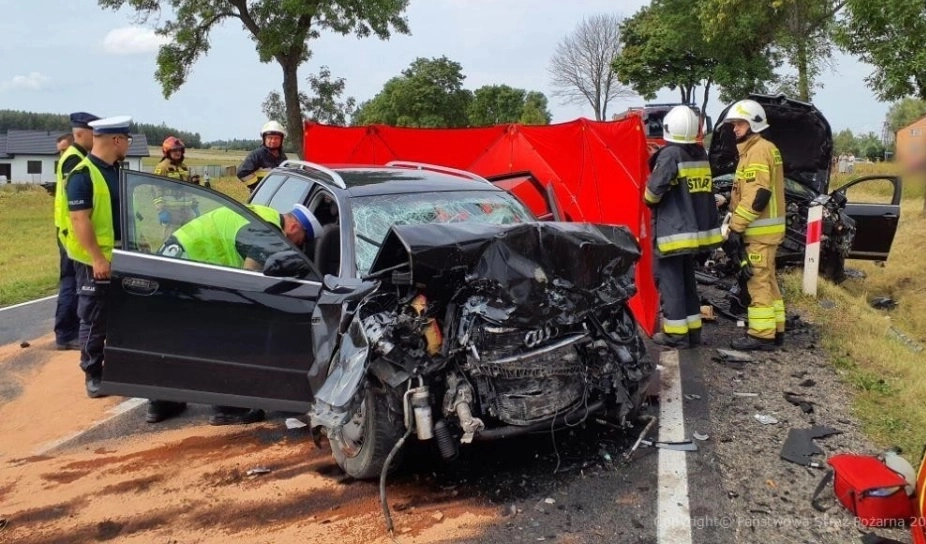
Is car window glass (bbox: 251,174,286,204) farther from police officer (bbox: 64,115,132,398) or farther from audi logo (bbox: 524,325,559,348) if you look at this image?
audi logo (bbox: 524,325,559,348)

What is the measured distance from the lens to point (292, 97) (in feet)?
65.3

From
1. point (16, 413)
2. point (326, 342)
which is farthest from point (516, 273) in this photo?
point (16, 413)

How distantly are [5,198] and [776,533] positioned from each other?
4401 cm

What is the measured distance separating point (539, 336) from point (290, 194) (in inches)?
106

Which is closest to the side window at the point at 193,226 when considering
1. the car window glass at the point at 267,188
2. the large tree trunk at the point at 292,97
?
the car window glass at the point at 267,188

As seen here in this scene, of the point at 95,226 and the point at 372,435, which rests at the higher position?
the point at 95,226

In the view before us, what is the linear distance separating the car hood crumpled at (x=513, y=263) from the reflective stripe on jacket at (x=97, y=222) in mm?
2281

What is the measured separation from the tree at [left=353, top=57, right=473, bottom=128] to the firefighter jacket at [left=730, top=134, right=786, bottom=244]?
36.6 meters

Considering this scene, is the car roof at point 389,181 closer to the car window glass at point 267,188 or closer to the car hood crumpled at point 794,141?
the car window glass at point 267,188

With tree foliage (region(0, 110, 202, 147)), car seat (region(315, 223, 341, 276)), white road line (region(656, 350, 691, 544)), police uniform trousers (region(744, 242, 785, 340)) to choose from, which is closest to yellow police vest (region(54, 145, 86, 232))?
car seat (region(315, 223, 341, 276))

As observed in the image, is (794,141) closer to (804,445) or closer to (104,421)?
(804,445)

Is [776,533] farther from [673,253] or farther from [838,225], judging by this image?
[838,225]

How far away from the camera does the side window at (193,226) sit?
3809mm

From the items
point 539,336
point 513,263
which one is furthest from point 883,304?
point 513,263
